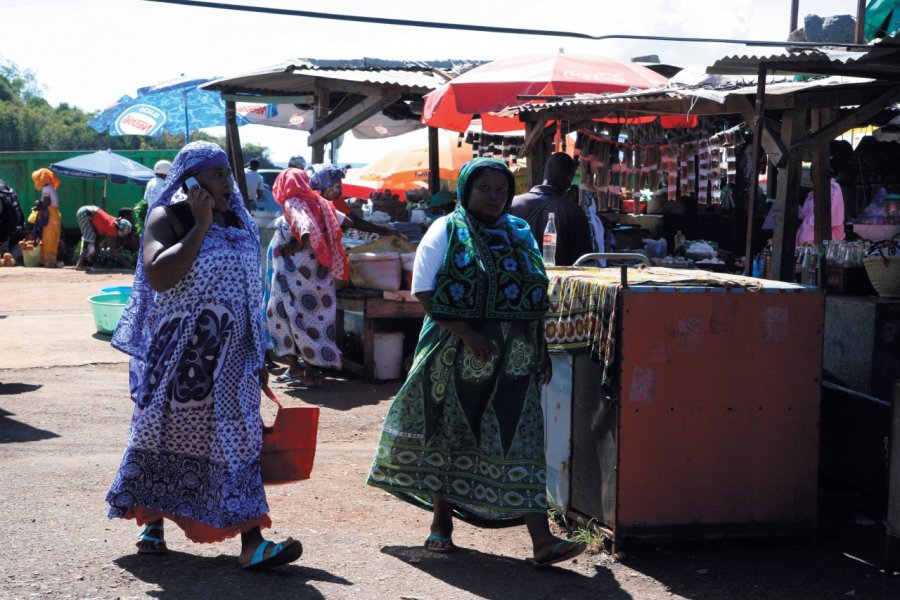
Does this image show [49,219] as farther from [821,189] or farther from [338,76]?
[821,189]

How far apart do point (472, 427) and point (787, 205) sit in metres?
3.16

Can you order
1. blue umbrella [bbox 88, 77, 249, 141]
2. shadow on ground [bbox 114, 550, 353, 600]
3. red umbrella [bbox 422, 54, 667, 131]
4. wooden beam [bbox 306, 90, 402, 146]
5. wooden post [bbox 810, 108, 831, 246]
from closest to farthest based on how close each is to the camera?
shadow on ground [bbox 114, 550, 353, 600] → wooden post [bbox 810, 108, 831, 246] → red umbrella [bbox 422, 54, 667, 131] → wooden beam [bbox 306, 90, 402, 146] → blue umbrella [bbox 88, 77, 249, 141]

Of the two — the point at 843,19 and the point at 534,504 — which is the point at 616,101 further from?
the point at 843,19

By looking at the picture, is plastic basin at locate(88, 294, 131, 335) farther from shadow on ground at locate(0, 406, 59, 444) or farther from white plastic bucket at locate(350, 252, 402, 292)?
shadow on ground at locate(0, 406, 59, 444)

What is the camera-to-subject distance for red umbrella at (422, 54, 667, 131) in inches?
384

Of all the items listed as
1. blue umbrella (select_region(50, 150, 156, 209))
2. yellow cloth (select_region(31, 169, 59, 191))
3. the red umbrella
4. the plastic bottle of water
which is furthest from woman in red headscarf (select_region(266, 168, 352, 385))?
blue umbrella (select_region(50, 150, 156, 209))

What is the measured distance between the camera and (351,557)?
478cm

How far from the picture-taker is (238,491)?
4.35m

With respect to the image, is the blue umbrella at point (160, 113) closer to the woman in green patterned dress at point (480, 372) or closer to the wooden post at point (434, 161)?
the wooden post at point (434, 161)

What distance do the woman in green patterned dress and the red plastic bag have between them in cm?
38

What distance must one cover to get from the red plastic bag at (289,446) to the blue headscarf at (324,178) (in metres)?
4.55

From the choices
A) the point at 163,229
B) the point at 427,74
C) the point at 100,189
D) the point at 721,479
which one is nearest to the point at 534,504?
the point at 721,479

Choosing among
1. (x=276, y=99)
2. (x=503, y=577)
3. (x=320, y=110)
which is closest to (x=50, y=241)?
(x=276, y=99)

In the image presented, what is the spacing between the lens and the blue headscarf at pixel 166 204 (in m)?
4.37
